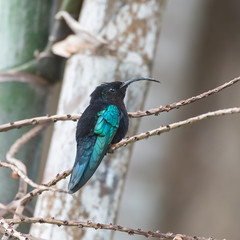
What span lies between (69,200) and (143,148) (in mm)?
2681

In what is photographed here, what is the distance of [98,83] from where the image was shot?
257cm

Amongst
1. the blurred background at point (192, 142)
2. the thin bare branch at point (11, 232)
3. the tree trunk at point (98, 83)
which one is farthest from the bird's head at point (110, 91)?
the blurred background at point (192, 142)

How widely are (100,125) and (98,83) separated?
39cm

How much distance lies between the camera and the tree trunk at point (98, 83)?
246 centimetres

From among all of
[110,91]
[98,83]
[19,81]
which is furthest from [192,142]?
[110,91]

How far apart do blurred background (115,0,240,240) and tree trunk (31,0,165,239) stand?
2.31 meters

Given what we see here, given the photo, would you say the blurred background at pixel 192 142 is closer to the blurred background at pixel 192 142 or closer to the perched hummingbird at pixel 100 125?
the blurred background at pixel 192 142

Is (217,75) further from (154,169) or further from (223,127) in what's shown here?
(154,169)

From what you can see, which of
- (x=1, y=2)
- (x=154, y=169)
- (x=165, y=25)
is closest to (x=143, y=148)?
(x=154, y=169)

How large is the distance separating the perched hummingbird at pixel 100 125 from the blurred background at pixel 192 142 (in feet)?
8.57

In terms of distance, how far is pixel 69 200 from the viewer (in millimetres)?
2455

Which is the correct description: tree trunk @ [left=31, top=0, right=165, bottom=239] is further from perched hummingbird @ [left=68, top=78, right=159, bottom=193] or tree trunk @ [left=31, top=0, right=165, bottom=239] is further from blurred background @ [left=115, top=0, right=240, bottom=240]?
blurred background @ [left=115, top=0, right=240, bottom=240]

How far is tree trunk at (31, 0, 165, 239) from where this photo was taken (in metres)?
2.46

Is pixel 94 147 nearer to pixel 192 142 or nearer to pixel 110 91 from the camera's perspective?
pixel 110 91
